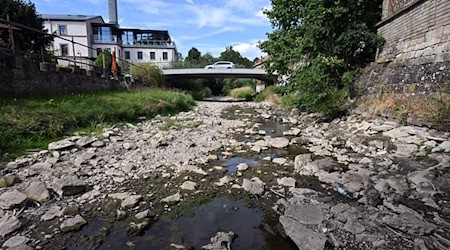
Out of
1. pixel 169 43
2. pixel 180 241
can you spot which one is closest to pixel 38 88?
pixel 180 241

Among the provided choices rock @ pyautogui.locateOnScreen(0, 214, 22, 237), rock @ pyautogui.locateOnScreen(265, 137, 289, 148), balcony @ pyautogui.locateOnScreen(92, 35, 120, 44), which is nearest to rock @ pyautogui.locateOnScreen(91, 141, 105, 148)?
rock @ pyautogui.locateOnScreen(0, 214, 22, 237)

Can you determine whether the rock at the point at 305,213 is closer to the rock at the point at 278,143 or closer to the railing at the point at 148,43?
the rock at the point at 278,143

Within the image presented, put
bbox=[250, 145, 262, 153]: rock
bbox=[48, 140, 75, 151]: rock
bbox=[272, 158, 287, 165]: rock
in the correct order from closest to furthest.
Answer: bbox=[48, 140, 75, 151]: rock, bbox=[272, 158, 287, 165]: rock, bbox=[250, 145, 262, 153]: rock

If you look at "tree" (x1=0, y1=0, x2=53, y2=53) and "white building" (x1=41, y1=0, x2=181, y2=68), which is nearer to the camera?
"tree" (x1=0, y1=0, x2=53, y2=53)

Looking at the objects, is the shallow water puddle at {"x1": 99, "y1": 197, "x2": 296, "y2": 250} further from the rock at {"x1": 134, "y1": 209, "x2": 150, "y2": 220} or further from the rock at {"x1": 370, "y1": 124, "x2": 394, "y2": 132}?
the rock at {"x1": 370, "y1": 124, "x2": 394, "y2": 132}

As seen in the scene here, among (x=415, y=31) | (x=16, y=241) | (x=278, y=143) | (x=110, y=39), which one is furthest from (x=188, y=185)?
(x=110, y=39)

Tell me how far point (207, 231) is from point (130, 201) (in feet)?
4.24

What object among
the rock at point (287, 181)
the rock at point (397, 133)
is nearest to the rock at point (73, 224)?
the rock at point (287, 181)

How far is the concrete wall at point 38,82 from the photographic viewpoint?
6.96m

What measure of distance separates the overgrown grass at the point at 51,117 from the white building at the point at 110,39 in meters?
25.2

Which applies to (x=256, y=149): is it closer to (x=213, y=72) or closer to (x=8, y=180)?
(x=8, y=180)

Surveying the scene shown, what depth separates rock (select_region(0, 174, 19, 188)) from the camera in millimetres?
3869

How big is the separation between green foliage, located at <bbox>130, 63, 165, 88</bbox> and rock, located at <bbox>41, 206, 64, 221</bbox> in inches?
620

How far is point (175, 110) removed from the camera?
13.6 meters
